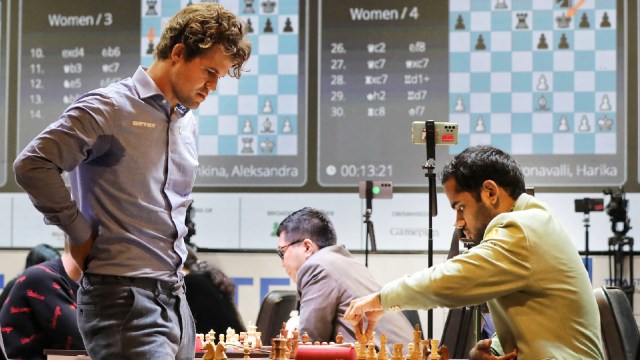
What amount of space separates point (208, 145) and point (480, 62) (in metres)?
1.93

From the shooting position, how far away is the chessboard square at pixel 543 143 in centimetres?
565

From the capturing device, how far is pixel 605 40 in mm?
5621

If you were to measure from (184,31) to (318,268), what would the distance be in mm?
1643

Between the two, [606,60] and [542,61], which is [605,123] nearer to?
[606,60]

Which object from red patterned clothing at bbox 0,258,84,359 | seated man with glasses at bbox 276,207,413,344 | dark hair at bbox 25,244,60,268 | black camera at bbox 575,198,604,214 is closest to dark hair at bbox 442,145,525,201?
seated man with glasses at bbox 276,207,413,344

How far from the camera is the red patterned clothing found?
3.39 m

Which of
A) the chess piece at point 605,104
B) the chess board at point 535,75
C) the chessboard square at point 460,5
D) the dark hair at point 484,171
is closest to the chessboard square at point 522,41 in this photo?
the chess board at point 535,75

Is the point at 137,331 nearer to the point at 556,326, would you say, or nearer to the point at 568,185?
the point at 556,326

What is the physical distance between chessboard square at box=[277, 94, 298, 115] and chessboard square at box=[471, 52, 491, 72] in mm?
1216

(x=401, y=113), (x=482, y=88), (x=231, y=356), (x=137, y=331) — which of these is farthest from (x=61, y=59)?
(x=137, y=331)

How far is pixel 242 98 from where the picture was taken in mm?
5883

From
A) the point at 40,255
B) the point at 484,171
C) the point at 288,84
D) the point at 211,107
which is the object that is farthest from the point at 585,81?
the point at 40,255

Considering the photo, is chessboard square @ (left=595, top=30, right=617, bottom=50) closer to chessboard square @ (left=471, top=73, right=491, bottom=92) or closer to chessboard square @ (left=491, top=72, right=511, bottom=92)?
chessboard square @ (left=491, top=72, right=511, bottom=92)

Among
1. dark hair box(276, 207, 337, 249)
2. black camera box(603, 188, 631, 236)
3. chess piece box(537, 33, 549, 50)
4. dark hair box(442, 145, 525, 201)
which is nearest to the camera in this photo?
dark hair box(442, 145, 525, 201)
